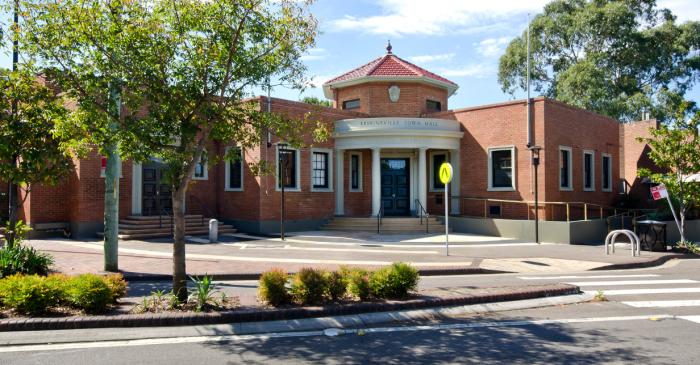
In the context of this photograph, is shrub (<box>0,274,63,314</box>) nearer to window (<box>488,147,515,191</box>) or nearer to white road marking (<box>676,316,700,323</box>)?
white road marking (<box>676,316,700,323</box>)

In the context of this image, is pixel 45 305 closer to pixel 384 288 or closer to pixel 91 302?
pixel 91 302

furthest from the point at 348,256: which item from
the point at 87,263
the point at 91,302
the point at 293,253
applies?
the point at 91,302

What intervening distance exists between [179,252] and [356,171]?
17.2 m

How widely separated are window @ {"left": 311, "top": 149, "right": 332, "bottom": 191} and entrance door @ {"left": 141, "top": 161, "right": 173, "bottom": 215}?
600 cm

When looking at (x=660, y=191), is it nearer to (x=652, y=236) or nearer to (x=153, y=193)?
(x=652, y=236)

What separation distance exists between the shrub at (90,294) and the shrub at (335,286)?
3065mm

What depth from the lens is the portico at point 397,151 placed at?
2278cm

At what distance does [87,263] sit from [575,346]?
11.2 metres

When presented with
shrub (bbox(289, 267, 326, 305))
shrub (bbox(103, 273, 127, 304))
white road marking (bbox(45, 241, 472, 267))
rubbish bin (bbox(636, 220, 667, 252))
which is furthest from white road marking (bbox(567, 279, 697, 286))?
shrub (bbox(103, 273, 127, 304))

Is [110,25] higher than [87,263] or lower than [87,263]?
higher

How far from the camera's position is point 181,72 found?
25.5ft

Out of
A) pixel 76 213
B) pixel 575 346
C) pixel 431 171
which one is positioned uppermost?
pixel 431 171

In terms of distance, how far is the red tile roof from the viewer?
2619 centimetres

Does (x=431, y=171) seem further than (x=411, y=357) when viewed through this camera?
Yes
